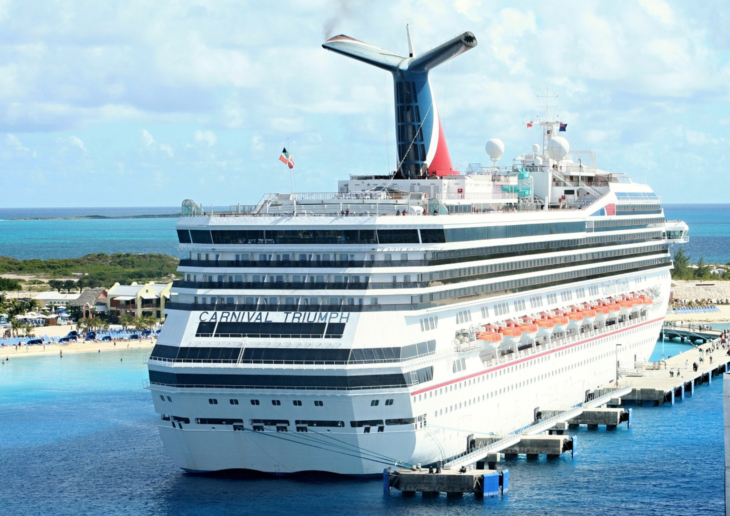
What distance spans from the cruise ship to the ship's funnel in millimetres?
201

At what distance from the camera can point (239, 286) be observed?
5950cm

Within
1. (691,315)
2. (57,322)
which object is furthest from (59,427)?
(691,315)

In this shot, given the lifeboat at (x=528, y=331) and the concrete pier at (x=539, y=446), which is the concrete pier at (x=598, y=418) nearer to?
the lifeboat at (x=528, y=331)

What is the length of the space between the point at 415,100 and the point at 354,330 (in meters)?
22.3

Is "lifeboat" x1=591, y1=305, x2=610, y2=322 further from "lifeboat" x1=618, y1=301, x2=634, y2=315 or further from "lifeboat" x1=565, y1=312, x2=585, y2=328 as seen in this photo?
"lifeboat" x1=565, y1=312, x2=585, y2=328

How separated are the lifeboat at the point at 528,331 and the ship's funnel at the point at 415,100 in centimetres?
1148

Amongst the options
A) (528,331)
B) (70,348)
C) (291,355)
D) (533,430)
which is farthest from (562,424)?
(70,348)

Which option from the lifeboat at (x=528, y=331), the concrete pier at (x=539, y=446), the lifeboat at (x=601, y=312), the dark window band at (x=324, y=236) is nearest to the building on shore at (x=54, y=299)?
the lifeboat at (x=601, y=312)

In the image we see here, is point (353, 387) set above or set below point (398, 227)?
below

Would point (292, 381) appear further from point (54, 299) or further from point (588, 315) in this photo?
point (54, 299)

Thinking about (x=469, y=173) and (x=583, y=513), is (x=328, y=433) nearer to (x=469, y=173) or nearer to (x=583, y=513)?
(x=583, y=513)

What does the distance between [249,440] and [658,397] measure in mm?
37790

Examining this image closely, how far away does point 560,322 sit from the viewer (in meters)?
74.5

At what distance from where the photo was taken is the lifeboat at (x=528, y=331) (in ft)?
227
